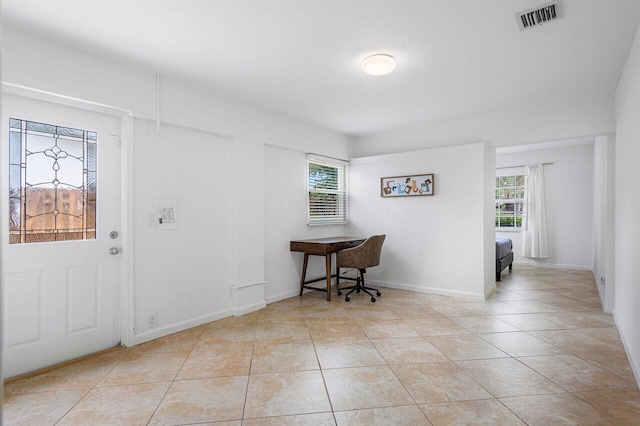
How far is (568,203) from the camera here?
6992mm

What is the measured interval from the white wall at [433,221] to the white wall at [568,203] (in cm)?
306

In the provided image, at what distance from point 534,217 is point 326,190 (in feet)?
15.0

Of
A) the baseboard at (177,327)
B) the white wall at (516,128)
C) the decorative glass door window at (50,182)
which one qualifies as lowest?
the baseboard at (177,327)

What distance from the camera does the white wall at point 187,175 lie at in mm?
2879

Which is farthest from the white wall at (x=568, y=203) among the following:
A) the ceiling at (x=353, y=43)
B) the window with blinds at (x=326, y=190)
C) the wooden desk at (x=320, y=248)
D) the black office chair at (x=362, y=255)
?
the wooden desk at (x=320, y=248)

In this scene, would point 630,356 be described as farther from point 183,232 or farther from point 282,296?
point 183,232

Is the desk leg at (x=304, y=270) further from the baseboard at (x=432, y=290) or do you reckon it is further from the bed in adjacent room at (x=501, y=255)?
the bed in adjacent room at (x=501, y=255)

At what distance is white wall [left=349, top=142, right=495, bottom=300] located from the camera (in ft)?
15.4

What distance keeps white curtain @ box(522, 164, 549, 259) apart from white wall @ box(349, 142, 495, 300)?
2855 millimetres

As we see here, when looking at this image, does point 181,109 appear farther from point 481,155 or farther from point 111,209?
point 481,155

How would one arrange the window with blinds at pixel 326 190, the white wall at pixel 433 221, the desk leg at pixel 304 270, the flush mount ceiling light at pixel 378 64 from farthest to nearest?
the window with blinds at pixel 326 190
the desk leg at pixel 304 270
the white wall at pixel 433 221
the flush mount ceiling light at pixel 378 64

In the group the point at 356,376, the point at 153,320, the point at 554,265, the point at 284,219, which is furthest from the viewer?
the point at 554,265

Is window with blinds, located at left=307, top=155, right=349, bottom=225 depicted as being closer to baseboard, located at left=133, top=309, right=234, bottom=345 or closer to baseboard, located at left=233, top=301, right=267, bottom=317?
baseboard, located at left=233, top=301, right=267, bottom=317

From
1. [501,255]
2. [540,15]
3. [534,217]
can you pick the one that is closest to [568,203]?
[534,217]
